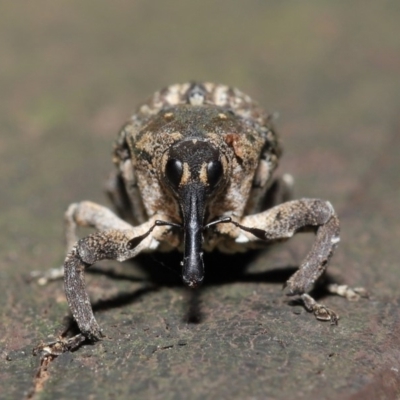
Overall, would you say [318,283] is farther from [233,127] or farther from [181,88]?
[181,88]

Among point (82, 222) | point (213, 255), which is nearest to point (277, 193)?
point (213, 255)

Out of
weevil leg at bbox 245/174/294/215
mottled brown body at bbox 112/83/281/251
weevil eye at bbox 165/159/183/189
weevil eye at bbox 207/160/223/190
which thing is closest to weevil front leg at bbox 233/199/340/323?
mottled brown body at bbox 112/83/281/251

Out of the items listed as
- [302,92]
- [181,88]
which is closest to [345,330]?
[181,88]

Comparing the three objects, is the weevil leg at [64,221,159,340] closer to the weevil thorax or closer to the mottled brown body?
the mottled brown body

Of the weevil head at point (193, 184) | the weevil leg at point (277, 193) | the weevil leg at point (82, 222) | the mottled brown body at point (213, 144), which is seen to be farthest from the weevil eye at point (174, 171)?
the weevil leg at point (277, 193)

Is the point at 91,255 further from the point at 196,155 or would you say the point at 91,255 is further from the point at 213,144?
the point at 213,144

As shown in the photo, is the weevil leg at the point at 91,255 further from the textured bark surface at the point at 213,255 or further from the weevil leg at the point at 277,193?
the weevil leg at the point at 277,193
